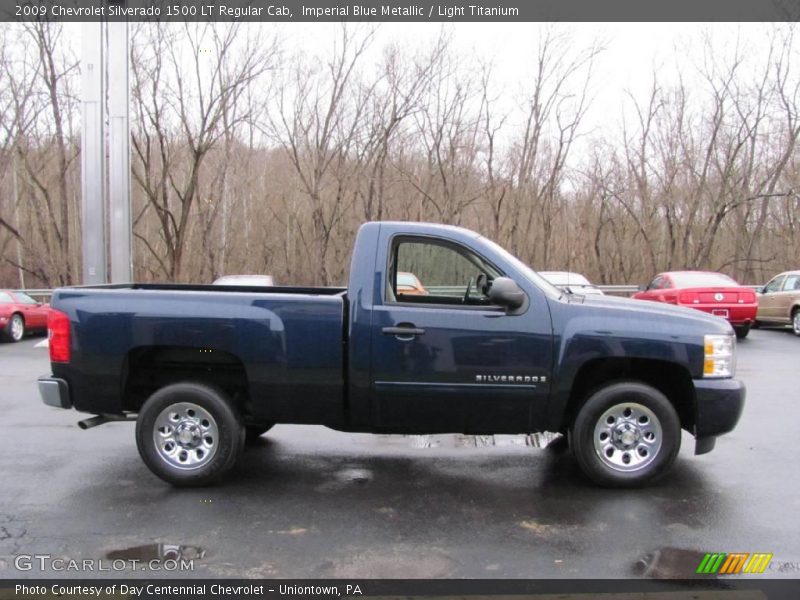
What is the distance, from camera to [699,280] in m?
14.7

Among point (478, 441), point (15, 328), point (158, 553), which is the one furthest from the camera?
point (15, 328)

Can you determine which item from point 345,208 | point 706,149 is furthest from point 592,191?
point 345,208

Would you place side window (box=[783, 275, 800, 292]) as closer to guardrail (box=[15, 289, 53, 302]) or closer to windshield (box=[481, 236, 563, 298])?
windshield (box=[481, 236, 563, 298])

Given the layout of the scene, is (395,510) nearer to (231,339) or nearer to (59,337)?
(231,339)

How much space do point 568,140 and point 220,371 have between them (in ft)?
85.6

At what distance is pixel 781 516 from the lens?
4.37 metres

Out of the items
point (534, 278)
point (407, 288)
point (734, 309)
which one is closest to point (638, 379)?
point (534, 278)

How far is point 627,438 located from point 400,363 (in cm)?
183

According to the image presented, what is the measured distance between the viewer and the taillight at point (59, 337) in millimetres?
4875

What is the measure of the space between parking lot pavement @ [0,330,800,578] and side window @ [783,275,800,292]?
11.4 m

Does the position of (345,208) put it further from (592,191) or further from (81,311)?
(81,311)

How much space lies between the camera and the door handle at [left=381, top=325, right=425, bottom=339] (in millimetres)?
4723

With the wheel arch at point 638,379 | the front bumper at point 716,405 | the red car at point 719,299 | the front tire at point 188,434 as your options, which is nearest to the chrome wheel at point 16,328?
the front tire at point 188,434

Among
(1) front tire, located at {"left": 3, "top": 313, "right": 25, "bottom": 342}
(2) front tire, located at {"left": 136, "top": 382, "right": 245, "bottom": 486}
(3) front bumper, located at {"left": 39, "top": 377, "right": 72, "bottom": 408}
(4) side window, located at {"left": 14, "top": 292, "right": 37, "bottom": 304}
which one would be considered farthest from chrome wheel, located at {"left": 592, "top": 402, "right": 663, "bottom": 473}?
(4) side window, located at {"left": 14, "top": 292, "right": 37, "bottom": 304}
